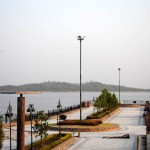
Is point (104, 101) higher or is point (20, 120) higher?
point (20, 120)

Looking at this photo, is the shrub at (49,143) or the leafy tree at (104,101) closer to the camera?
the shrub at (49,143)

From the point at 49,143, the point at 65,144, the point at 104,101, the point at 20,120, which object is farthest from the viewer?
the point at 104,101

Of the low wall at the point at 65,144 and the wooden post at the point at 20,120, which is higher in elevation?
the wooden post at the point at 20,120

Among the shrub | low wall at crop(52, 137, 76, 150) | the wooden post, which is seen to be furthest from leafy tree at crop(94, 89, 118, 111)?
the wooden post

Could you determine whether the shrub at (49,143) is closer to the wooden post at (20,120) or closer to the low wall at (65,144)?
the low wall at (65,144)

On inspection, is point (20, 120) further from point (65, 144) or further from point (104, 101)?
point (104, 101)

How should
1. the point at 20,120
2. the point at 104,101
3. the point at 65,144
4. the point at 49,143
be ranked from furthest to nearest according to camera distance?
the point at 104,101 → the point at 49,143 → the point at 65,144 → the point at 20,120

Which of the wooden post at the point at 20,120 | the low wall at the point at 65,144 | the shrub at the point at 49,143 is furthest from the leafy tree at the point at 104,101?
the wooden post at the point at 20,120

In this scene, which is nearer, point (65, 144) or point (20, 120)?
point (20, 120)

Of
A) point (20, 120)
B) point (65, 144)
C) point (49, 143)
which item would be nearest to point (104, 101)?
point (49, 143)

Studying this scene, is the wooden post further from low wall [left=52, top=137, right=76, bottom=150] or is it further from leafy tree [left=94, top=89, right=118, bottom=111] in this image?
leafy tree [left=94, top=89, right=118, bottom=111]

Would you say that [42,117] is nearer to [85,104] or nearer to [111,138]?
[111,138]

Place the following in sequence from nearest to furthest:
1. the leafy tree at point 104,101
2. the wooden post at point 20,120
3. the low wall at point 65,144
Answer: the wooden post at point 20,120 < the low wall at point 65,144 < the leafy tree at point 104,101

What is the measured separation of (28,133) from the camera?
109 ft
